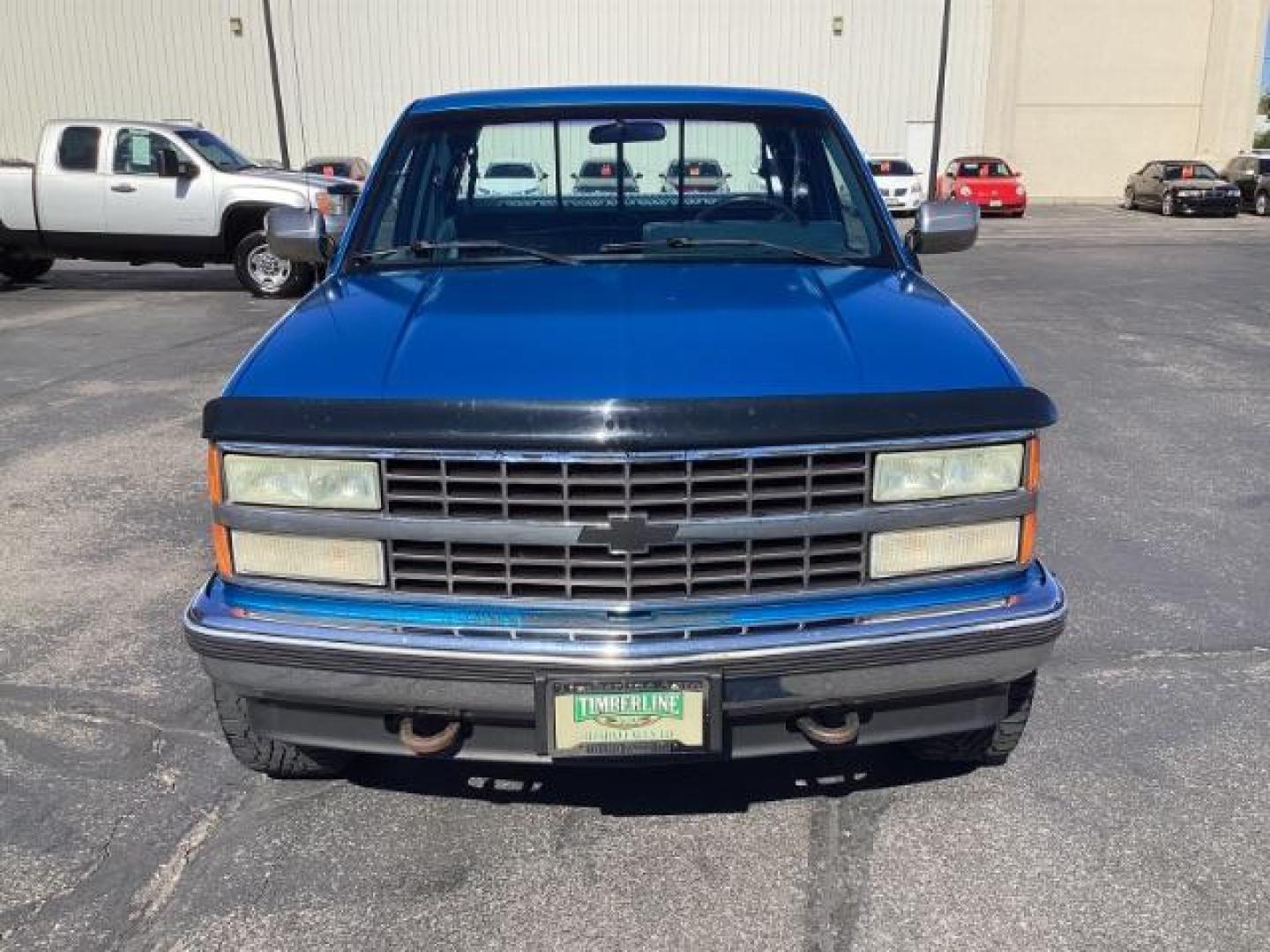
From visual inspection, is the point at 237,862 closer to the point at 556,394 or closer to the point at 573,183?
the point at 556,394

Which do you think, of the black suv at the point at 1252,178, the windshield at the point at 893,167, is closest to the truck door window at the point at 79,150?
the windshield at the point at 893,167

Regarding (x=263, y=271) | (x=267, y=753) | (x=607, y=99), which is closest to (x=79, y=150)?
(x=263, y=271)

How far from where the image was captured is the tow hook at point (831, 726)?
8.38 feet

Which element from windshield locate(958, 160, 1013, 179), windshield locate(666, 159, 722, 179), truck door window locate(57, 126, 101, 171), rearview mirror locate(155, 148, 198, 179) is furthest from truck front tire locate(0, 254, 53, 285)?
windshield locate(958, 160, 1013, 179)

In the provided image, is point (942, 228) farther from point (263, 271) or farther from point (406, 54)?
point (406, 54)

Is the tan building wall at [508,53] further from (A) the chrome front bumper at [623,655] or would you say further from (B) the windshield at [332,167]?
(A) the chrome front bumper at [623,655]

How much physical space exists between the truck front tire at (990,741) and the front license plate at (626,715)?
0.92 meters

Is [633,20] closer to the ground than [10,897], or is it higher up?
higher up

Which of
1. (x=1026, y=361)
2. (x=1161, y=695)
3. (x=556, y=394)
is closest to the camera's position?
(x=556, y=394)

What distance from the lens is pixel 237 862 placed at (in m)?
2.78

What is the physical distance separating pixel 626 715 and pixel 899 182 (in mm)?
26922

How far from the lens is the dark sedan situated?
2825 centimetres

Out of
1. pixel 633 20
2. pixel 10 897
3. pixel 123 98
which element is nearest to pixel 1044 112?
pixel 633 20

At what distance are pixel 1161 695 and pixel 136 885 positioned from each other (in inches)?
121
